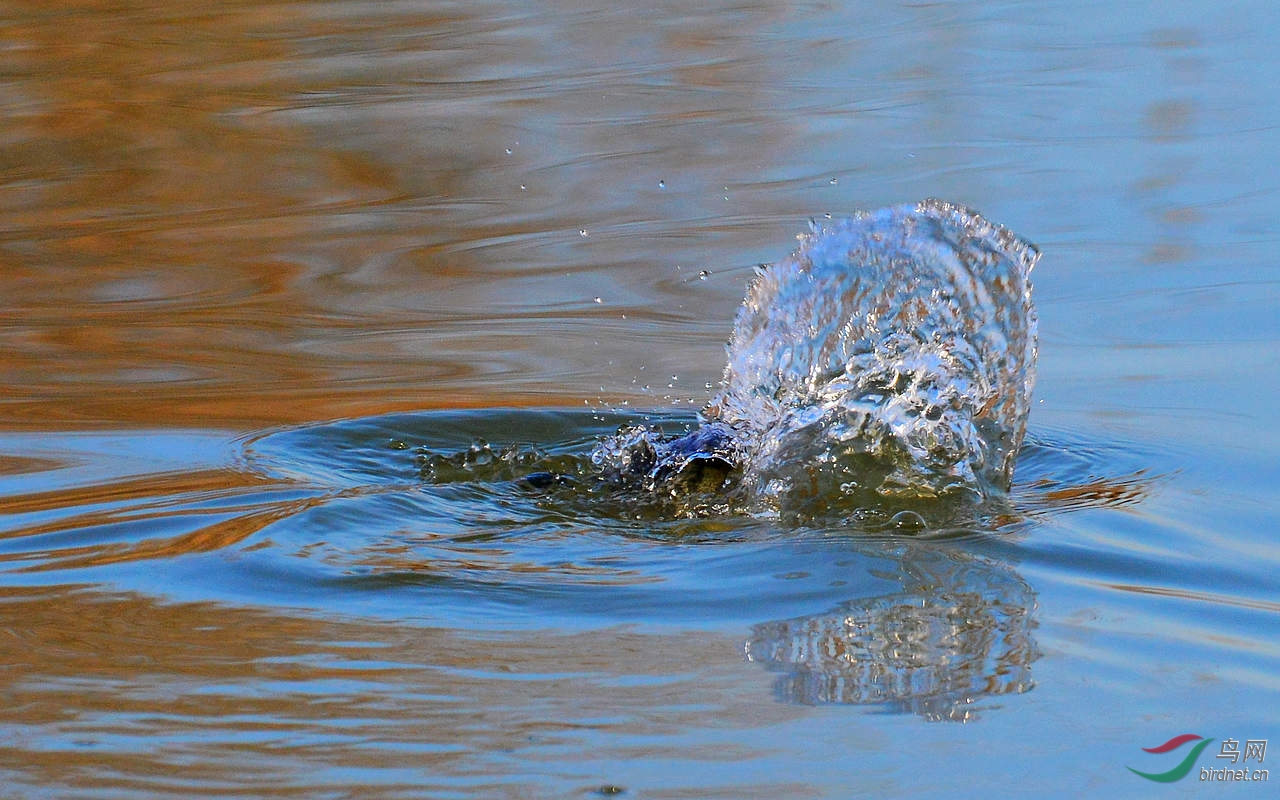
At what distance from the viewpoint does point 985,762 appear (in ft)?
7.47

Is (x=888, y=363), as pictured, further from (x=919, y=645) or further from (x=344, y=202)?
(x=344, y=202)

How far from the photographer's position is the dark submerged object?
364cm

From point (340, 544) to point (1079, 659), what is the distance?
1366 millimetres

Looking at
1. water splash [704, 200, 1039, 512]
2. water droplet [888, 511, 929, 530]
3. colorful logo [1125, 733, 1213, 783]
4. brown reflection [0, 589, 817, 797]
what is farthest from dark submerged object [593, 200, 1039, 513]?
colorful logo [1125, 733, 1213, 783]

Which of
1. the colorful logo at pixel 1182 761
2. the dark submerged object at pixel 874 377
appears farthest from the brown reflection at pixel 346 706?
the dark submerged object at pixel 874 377

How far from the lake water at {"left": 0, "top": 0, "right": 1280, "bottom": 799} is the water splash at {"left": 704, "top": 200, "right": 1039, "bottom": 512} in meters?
0.20

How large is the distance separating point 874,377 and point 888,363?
0.04m

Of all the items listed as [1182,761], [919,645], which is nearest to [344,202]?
[919,645]

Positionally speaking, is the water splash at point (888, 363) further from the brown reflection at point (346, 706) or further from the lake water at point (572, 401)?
the brown reflection at point (346, 706)

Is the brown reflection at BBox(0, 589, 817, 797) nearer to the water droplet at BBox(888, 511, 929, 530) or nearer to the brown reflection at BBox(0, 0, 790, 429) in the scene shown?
the water droplet at BBox(888, 511, 929, 530)

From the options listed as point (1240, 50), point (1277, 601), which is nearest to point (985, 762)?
point (1277, 601)

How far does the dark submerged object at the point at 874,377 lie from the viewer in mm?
3645

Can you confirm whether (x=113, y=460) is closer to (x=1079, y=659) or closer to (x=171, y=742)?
(x=171, y=742)

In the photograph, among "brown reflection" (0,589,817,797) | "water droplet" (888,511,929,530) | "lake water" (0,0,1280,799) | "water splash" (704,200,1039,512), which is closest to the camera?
"brown reflection" (0,589,817,797)
